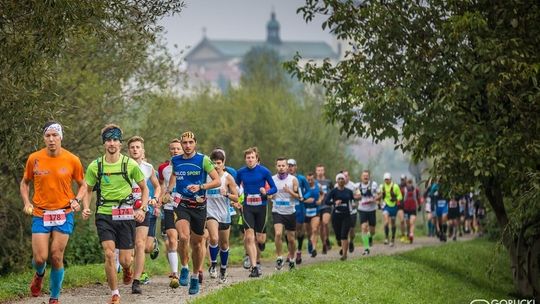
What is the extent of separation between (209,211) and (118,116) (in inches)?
533

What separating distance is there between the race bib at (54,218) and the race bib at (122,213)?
0.82 meters

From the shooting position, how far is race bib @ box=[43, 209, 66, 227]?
1280cm

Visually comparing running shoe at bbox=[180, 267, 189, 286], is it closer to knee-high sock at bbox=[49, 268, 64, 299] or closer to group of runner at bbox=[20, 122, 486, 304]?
group of runner at bbox=[20, 122, 486, 304]

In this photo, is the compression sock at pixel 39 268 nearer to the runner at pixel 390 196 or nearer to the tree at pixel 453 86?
the tree at pixel 453 86

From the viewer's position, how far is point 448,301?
2050cm

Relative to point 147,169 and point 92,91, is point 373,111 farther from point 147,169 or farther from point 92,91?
point 92,91

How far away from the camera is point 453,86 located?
19.6m

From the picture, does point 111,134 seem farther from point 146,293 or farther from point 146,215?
point 146,293

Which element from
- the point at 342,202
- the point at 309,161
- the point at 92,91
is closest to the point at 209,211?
the point at 342,202

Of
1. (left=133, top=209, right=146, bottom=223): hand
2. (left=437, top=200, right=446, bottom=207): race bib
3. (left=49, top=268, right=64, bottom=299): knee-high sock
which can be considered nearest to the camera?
(left=49, top=268, right=64, bottom=299): knee-high sock

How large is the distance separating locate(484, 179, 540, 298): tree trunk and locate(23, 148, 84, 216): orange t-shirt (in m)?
11.7

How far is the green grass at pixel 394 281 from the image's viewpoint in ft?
48.9

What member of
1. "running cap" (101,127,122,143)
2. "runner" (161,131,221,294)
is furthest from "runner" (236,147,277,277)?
"running cap" (101,127,122,143)

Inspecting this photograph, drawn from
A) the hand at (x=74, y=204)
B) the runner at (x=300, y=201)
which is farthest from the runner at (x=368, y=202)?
the hand at (x=74, y=204)
